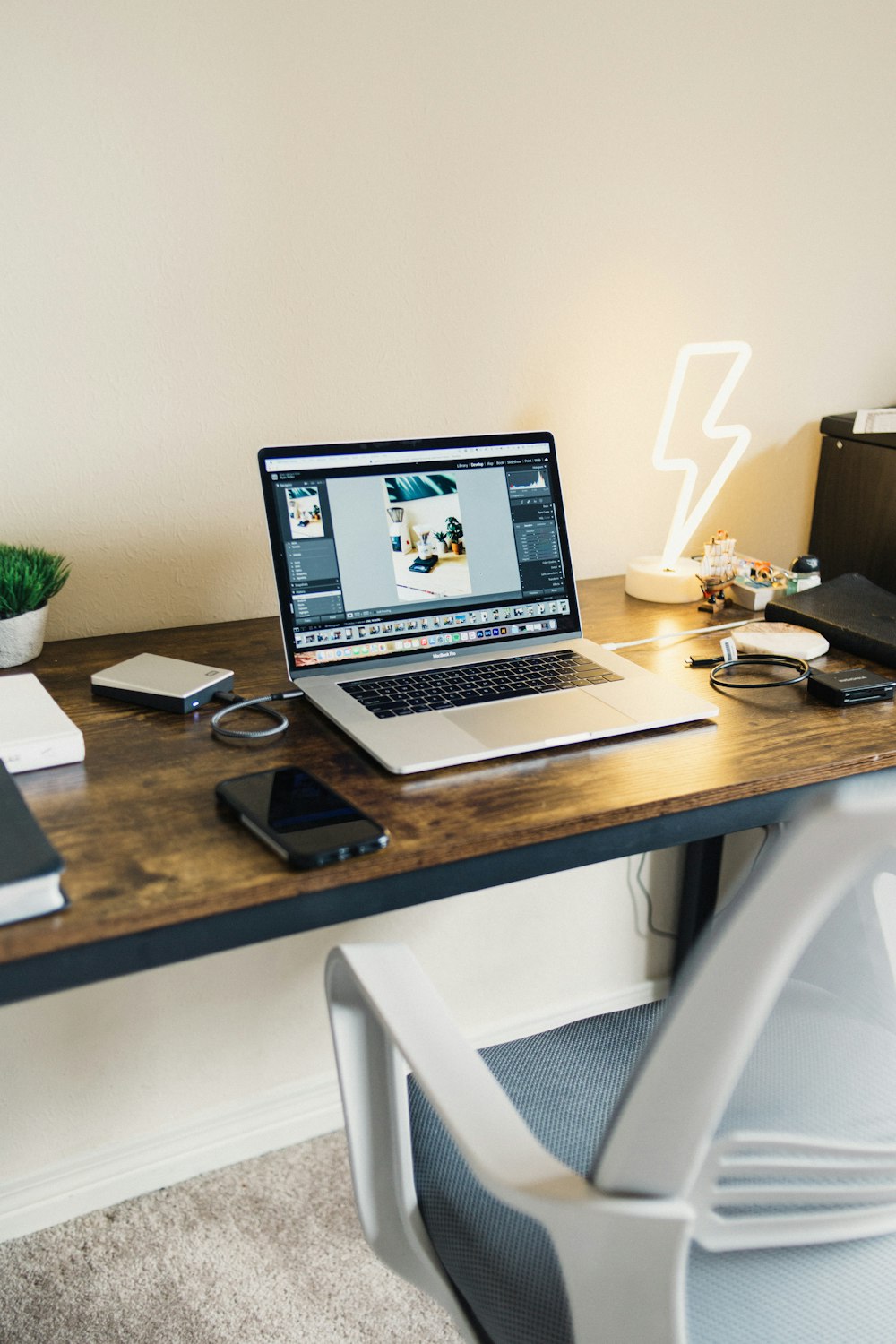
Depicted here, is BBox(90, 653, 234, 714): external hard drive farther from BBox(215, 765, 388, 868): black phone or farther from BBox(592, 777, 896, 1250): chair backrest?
BBox(592, 777, 896, 1250): chair backrest

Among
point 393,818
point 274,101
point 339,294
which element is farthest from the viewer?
point 339,294

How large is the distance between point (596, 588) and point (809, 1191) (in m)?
1.08

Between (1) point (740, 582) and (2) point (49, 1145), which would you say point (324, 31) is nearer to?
(1) point (740, 582)

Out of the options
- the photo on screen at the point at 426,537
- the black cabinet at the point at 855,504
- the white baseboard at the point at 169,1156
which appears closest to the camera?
the photo on screen at the point at 426,537

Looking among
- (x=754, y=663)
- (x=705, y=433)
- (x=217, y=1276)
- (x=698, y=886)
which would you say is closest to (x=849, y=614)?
(x=754, y=663)

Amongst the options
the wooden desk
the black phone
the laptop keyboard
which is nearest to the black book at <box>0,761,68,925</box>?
the wooden desk

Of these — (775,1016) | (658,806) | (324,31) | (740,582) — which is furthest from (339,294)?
(775,1016)

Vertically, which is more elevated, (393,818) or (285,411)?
(285,411)

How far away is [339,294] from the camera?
55.2 inches

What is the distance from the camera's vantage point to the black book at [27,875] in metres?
0.76

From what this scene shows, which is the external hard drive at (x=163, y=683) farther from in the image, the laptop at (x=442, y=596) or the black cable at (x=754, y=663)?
the black cable at (x=754, y=663)

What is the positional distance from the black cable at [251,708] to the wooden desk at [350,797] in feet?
0.06

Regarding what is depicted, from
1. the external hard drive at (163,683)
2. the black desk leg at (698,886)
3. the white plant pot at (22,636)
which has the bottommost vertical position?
the black desk leg at (698,886)

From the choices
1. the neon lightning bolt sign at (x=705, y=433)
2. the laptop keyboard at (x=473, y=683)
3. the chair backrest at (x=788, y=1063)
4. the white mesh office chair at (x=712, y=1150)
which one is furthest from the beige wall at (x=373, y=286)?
the chair backrest at (x=788, y=1063)
